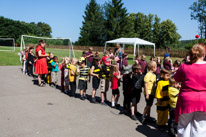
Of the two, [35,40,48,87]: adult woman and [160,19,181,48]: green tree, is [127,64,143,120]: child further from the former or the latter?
[160,19,181,48]: green tree

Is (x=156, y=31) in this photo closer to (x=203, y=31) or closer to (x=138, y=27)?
(x=138, y=27)

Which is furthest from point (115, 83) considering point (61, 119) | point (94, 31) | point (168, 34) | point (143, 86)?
point (168, 34)

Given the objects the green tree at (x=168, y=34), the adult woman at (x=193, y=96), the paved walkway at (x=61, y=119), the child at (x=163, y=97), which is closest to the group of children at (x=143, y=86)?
the child at (x=163, y=97)

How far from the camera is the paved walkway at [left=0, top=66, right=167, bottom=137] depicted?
4289 millimetres

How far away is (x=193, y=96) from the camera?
2803 mm

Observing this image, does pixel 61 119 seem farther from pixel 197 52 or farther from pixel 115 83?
Result: pixel 197 52

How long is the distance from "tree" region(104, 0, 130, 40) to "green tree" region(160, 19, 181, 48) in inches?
629

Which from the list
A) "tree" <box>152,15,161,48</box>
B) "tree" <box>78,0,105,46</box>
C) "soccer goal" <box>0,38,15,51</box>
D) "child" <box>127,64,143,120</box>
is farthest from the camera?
"tree" <box>152,15,161,48</box>

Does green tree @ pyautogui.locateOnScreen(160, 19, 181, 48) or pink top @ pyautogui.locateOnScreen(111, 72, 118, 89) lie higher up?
green tree @ pyautogui.locateOnScreen(160, 19, 181, 48)

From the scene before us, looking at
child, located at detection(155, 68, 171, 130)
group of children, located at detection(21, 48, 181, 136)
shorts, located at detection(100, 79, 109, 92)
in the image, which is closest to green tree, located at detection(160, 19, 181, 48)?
group of children, located at detection(21, 48, 181, 136)

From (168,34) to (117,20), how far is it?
19.9m

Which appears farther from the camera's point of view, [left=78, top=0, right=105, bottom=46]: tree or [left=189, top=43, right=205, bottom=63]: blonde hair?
[left=78, top=0, right=105, bottom=46]: tree

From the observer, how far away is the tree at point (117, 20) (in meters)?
61.6

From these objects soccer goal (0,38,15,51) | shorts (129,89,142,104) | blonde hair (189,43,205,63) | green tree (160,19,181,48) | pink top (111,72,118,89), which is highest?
green tree (160,19,181,48)
